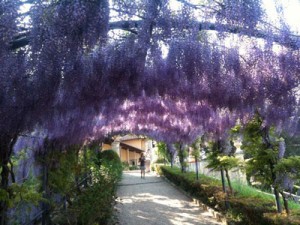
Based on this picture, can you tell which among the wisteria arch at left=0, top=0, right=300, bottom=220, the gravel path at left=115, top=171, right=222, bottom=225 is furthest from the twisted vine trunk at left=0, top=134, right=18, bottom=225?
the gravel path at left=115, top=171, right=222, bottom=225

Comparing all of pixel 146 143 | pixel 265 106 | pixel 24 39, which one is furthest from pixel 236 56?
pixel 146 143

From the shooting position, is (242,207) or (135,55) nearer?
(135,55)

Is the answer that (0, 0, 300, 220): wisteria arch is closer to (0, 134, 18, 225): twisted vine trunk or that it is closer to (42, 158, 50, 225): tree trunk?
(0, 134, 18, 225): twisted vine trunk

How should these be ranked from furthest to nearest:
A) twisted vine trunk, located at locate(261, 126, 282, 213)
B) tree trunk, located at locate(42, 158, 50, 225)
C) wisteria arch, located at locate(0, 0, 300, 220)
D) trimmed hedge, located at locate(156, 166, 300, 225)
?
tree trunk, located at locate(42, 158, 50, 225), twisted vine trunk, located at locate(261, 126, 282, 213), trimmed hedge, located at locate(156, 166, 300, 225), wisteria arch, located at locate(0, 0, 300, 220)

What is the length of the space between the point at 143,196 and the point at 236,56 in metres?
10.4

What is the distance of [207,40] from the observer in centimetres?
362

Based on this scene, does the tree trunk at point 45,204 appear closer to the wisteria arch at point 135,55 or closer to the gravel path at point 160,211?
the wisteria arch at point 135,55

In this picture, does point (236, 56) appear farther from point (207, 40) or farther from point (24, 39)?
point (24, 39)

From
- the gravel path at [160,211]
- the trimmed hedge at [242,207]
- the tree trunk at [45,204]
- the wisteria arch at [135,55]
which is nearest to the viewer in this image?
the wisteria arch at [135,55]

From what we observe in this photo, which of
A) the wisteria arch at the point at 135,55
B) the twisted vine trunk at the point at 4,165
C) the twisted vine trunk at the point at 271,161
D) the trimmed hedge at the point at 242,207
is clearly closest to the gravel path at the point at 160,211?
the trimmed hedge at the point at 242,207

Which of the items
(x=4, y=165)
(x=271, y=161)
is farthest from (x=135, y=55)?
(x=271, y=161)

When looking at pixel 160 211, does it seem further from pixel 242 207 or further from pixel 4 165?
pixel 4 165

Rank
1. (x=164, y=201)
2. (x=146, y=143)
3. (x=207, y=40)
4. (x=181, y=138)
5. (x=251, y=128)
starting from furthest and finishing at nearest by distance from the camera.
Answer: (x=146, y=143) < (x=181, y=138) < (x=164, y=201) < (x=251, y=128) < (x=207, y=40)

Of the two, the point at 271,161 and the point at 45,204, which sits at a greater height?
the point at 271,161
